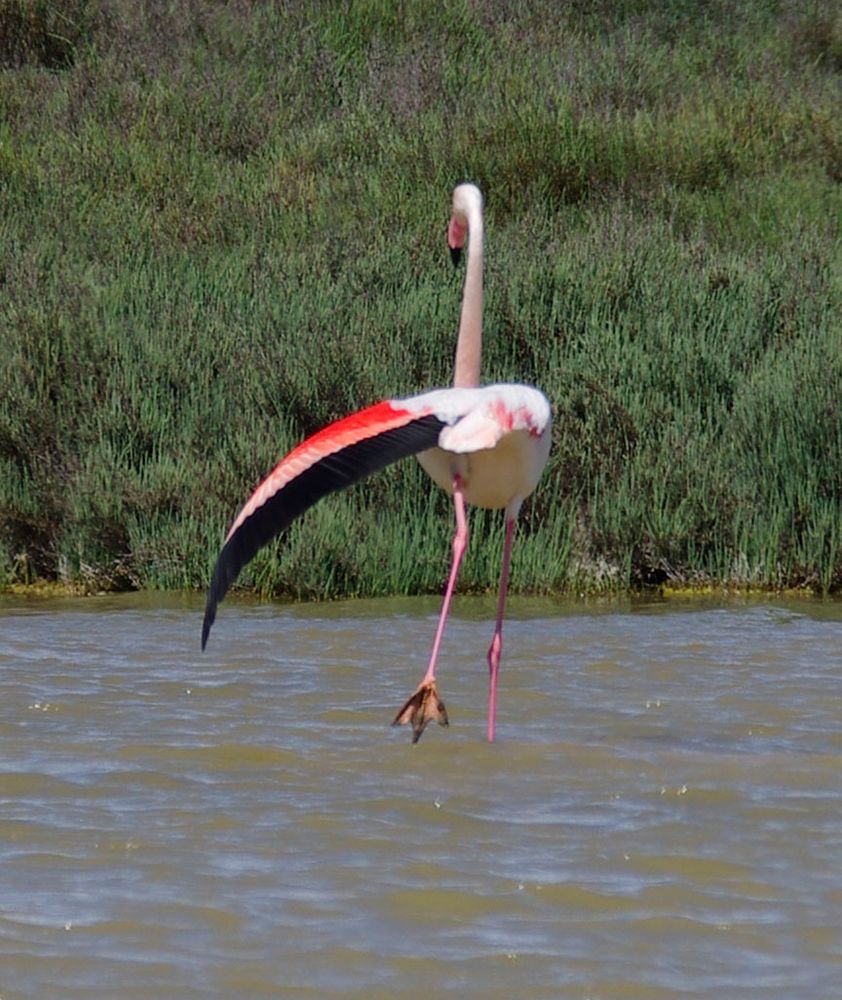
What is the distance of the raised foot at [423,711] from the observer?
4.60m

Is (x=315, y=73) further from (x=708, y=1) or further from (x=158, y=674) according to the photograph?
(x=158, y=674)

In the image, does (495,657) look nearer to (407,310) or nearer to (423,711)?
(423,711)

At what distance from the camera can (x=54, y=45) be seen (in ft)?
46.9

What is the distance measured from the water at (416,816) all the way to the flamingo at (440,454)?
0.37 metres

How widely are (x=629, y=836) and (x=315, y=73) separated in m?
10.5

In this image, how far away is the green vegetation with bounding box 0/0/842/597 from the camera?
7547mm

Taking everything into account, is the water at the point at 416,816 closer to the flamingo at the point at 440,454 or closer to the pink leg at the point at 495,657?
the pink leg at the point at 495,657

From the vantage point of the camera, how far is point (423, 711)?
462 cm

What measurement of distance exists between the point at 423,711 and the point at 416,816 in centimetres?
67

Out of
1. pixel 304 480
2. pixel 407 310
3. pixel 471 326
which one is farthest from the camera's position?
pixel 407 310

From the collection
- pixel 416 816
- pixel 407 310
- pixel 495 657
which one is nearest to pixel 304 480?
pixel 416 816

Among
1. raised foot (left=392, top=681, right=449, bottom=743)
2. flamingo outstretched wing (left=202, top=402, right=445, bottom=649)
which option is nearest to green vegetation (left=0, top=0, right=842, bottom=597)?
raised foot (left=392, top=681, right=449, bottom=743)

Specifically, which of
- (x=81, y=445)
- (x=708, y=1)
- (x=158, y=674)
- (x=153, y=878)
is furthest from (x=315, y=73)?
(x=153, y=878)

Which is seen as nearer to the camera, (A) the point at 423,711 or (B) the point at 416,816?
(B) the point at 416,816
